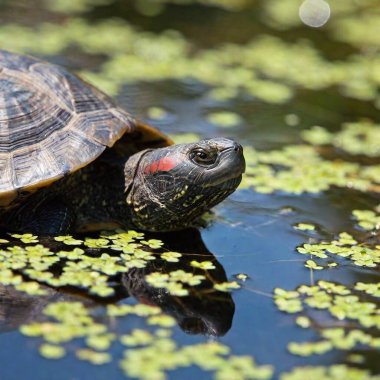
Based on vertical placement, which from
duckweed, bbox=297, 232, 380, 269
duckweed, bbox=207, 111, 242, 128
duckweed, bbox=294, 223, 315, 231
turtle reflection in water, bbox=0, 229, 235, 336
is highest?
duckweed, bbox=207, 111, 242, 128

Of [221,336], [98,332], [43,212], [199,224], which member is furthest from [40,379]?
[199,224]

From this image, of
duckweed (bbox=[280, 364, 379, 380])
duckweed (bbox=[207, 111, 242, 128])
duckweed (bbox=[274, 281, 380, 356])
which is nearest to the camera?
duckweed (bbox=[280, 364, 379, 380])

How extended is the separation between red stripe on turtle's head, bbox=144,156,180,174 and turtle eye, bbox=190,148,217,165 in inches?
5.6

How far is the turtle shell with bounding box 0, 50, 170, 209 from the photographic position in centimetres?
505

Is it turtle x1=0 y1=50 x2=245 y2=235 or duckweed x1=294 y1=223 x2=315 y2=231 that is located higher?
turtle x1=0 y1=50 x2=245 y2=235

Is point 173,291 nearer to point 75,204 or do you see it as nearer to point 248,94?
point 75,204

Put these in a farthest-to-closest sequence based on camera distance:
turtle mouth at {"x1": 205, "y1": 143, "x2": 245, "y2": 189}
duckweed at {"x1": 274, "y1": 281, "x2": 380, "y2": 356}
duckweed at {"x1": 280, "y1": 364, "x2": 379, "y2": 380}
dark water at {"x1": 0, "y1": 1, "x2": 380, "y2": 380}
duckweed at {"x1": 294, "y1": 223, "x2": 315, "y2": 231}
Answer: duckweed at {"x1": 294, "y1": 223, "x2": 315, "y2": 231} < turtle mouth at {"x1": 205, "y1": 143, "x2": 245, "y2": 189} < duckweed at {"x1": 274, "y1": 281, "x2": 380, "y2": 356} < dark water at {"x1": 0, "y1": 1, "x2": 380, "y2": 380} < duckweed at {"x1": 280, "y1": 364, "x2": 379, "y2": 380}

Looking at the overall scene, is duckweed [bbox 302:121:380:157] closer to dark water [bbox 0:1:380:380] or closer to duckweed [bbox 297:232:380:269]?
dark water [bbox 0:1:380:380]

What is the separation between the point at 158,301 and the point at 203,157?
3.85 feet

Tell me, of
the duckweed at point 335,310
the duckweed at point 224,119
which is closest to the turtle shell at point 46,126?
the duckweed at point 335,310

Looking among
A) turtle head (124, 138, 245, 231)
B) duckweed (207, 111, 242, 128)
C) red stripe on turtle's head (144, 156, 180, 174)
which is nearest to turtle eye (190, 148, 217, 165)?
turtle head (124, 138, 245, 231)

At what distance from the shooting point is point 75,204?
5465mm

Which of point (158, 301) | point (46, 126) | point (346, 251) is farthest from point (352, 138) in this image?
point (158, 301)

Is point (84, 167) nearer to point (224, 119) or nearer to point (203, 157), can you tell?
point (203, 157)
